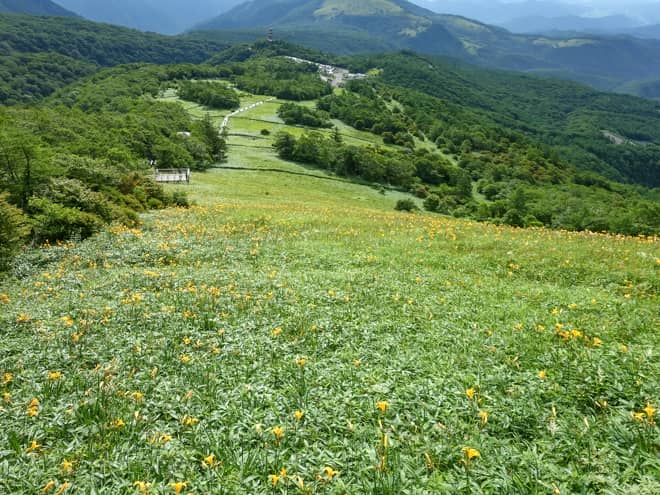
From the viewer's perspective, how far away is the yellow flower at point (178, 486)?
4250mm

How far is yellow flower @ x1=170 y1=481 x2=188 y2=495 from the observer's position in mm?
4250

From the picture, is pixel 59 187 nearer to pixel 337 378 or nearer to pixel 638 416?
pixel 337 378

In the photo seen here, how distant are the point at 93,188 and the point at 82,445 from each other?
74.3 feet

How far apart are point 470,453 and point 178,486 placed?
350 cm

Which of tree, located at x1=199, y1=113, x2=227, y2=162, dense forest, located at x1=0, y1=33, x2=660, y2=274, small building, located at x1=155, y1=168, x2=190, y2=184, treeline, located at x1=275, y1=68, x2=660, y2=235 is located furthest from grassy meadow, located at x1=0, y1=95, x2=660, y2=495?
tree, located at x1=199, y1=113, x2=227, y2=162

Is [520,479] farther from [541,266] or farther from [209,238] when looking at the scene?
[209,238]

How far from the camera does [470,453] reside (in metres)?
4.41

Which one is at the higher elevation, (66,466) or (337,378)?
(337,378)

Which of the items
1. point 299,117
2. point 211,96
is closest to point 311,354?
point 299,117

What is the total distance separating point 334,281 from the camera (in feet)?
39.8

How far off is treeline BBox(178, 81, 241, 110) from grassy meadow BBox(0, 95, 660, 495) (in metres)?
140

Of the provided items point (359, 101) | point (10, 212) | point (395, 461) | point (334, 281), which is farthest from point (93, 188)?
point (359, 101)

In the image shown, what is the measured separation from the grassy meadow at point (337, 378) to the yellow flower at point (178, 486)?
5cm

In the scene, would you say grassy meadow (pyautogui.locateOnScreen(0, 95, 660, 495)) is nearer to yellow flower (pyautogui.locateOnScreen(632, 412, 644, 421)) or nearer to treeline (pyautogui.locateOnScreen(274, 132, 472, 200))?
yellow flower (pyautogui.locateOnScreen(632, 412, 644, 421))
